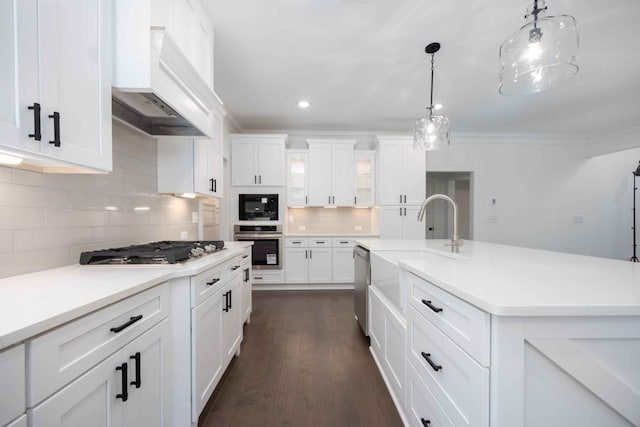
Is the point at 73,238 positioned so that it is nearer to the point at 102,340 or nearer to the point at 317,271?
the point at 102,340

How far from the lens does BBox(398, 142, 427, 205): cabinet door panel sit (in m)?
4.31

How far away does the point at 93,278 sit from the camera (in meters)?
1.08

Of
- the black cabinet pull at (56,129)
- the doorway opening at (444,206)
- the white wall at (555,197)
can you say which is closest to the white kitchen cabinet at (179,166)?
the black cabinet pull at (56,129)

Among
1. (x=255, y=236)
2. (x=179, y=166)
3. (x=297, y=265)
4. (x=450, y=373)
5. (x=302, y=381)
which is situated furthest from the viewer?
(x=297, y=265)

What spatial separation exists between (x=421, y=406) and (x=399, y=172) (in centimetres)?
361

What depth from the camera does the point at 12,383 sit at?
0.57 m

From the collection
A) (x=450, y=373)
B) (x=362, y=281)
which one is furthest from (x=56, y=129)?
(x=362, y=281)

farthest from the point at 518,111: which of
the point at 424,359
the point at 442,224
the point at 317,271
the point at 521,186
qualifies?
the point at 424,359

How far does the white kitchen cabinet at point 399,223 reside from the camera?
4316 mm

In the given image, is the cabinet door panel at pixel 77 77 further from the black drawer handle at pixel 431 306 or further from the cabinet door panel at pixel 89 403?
the black drawer handle at pixel 431 306

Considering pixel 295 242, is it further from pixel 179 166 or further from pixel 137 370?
pixel 137 370

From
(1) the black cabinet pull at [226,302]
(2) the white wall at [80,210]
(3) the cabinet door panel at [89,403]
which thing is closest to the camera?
(3) the cabinet door panel at [89,403]

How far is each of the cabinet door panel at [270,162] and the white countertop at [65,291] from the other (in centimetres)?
296

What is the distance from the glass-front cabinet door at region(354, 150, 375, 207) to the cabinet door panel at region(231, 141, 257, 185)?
1.76 m
